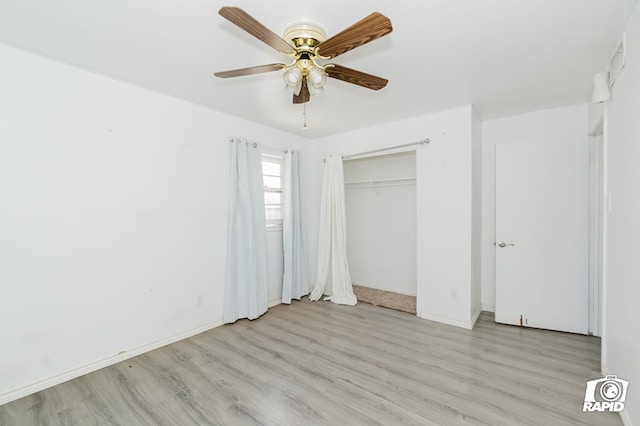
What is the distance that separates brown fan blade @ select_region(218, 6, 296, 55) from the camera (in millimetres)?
1266

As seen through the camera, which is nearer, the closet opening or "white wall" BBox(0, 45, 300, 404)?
"white wall" BBox(0, 45, 300, 404)

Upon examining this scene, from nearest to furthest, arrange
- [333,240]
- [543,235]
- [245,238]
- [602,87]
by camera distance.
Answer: [602,87] < [543,235] < [245,238] < [333,240]

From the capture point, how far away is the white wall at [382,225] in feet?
14.3

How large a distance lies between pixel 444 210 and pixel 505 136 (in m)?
1.31

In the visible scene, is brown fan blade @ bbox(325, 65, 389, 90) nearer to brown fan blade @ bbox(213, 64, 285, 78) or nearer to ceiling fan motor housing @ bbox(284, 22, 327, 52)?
ceiling fan motor housing @ bbox(284, 22, 327, 52)

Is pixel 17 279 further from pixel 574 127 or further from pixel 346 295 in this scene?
pixel 574 127

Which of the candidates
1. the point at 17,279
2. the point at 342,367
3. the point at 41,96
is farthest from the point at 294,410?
the point at 41,96

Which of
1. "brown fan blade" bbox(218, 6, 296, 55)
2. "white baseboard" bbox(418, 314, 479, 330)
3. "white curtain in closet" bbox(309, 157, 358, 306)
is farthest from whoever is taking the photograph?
"white curtain in closet" bbox(309, 157, 358, 306)

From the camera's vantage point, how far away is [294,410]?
1.87m

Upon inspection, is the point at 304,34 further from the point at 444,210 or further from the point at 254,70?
the point at 444,210

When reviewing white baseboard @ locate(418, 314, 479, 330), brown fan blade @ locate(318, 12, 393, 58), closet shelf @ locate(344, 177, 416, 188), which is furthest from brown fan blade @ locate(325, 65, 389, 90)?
white baseboard @ locate(418, 314, 479, 330)

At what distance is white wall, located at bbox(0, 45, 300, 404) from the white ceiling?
29cm
